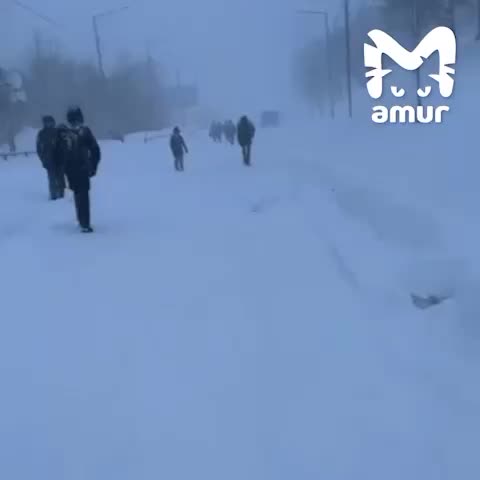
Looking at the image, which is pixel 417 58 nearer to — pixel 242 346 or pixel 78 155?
pixel 78 155

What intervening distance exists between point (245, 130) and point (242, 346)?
59.7 feet

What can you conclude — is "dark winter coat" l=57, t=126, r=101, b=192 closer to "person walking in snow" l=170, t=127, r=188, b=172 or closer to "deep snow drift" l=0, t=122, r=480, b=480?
"deep snow drift" l=0, t=122, r=480, b=480

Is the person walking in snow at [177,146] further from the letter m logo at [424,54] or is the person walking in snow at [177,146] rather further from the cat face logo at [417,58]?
the cat face logo at [417,58]

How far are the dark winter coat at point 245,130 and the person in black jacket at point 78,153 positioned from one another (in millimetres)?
13254

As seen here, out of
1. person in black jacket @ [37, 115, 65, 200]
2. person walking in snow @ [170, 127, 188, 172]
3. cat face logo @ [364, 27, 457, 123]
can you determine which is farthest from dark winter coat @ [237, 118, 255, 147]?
person in black jacket @ [37, 115, 65, 200]

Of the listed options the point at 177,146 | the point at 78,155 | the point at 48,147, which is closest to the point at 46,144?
the point at 48,147

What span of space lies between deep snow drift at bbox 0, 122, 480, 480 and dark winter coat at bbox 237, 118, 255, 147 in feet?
37.4

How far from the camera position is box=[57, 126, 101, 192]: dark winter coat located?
9.61 meters

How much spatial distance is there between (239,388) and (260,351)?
74 centimetres

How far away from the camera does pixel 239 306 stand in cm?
659

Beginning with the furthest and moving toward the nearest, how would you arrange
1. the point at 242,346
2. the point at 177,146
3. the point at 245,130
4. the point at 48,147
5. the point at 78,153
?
the point at 177,146
the point at 245,130
the point at 48,147
the point at 78,153
the point at 242,346

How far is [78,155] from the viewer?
31.7ft

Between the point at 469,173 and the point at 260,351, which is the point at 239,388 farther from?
the point at 469,173

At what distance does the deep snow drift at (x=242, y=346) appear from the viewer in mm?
3947
